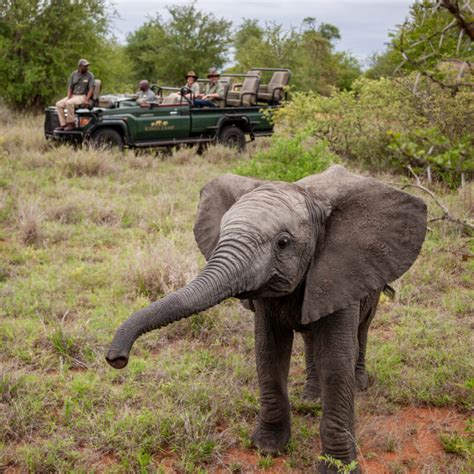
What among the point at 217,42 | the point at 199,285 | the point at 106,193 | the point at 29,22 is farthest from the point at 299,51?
the point at 199,285

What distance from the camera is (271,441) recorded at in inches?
147

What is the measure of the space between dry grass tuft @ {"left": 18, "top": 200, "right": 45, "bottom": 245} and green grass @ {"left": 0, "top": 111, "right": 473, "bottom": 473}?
0.02 metres

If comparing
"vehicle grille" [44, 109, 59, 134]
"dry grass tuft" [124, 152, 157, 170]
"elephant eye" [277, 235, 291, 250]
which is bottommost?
"dry grass tuft" [124, 152, 157, 170]

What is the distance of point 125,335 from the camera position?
2297 mm

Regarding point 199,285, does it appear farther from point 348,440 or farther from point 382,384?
point 382,384

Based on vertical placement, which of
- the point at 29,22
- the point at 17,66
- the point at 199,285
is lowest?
the point at 199,285

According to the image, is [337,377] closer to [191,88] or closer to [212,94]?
[212,94]

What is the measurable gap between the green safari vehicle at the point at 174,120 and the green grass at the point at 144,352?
447cm

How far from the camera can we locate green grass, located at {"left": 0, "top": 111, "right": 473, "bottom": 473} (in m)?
3.75

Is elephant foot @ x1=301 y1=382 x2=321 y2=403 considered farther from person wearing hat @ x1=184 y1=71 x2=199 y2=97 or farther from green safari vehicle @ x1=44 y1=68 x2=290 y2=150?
person wearing hat @ x1=184 y1=71 x2=199 y2=97

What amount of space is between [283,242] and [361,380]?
6.40 ft

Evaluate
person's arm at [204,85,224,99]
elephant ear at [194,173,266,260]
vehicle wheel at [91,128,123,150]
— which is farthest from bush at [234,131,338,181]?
person's arm at [204,85,224,99]

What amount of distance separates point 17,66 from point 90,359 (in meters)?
15.0

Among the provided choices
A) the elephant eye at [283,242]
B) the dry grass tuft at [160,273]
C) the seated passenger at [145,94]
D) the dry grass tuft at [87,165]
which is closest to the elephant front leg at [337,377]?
the elephant eye at [283,242]
